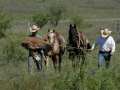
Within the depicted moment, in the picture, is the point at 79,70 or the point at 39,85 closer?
the point at 79,70

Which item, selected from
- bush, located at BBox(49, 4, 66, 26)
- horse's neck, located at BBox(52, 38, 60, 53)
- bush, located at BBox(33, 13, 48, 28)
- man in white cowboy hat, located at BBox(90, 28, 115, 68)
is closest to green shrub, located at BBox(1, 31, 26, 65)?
horse's neck, located at BBox(52, 38, 60, 53)

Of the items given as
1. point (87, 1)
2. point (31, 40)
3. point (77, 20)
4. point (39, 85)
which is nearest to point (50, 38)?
point (31, 40)

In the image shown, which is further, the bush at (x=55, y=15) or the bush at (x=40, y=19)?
the bush at (x=55, y=15)

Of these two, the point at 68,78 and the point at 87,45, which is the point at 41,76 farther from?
the point at 87,45

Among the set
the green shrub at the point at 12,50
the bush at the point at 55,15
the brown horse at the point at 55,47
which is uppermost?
the brown horse at the point at 55,47

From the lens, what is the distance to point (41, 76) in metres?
10.2

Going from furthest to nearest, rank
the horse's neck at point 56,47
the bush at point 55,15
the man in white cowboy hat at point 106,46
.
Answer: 1. the bush at point 55,15
2. the horse's neck at point 56,47
3. the man in white cowboy hat at point 106,46

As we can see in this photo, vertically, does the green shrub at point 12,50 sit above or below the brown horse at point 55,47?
below

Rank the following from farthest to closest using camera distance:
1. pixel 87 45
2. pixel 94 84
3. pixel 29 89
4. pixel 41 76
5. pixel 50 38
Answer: pixel 87 45
pixel 50 38
pixel 41 76
pixel 29 89
pixel 94 84

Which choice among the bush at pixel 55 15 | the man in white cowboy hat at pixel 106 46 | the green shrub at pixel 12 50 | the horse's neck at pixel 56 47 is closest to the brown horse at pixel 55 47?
the horse's neck at pixel 56 47

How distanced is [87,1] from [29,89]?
293 ft

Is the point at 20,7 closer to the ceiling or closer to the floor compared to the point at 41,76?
closer to the floor

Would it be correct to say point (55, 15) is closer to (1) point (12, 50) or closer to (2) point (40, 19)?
(2) point (40, 19)

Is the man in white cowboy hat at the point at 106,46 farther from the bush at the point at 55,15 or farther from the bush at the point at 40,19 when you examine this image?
the bush at the point at 55,15
